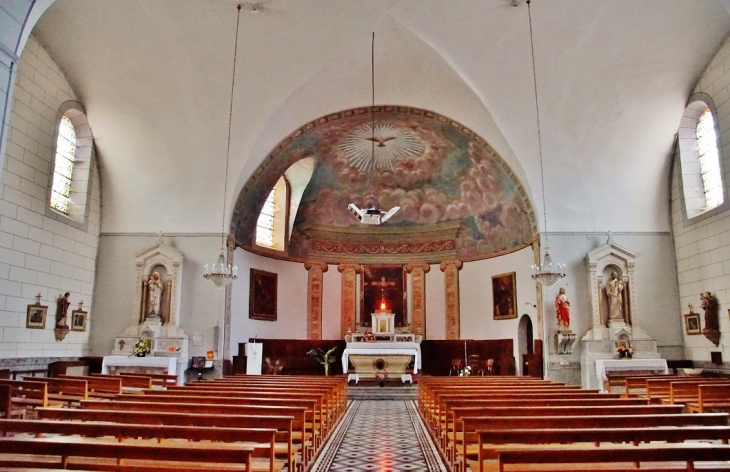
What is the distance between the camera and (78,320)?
15.4 m

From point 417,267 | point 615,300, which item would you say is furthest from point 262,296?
point 615,300

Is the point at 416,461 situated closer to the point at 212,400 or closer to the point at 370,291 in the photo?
the point at 212,400

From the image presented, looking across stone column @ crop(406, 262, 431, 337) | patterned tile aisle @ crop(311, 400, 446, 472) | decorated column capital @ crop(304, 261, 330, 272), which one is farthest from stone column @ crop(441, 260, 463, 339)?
patterned tile aisle @ crop(311, 400, 446, 472)

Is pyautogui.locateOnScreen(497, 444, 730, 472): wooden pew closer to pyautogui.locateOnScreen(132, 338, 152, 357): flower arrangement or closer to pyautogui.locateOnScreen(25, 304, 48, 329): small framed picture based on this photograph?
pyautogui.locateOnScreen(25, 304, 48, 329): small framed picture

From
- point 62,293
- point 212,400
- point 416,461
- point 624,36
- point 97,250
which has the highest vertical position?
point 624,36

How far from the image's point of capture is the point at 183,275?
1669 cm

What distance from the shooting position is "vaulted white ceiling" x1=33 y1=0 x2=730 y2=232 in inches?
511

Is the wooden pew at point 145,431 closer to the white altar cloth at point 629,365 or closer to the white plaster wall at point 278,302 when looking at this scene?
the white altar cloth at point 629,365

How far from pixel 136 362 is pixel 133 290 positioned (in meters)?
2.53

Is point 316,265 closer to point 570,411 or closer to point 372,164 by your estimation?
point 372,164

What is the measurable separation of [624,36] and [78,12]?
12.7 meters

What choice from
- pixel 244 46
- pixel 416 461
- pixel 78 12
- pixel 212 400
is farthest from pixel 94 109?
pixel 416 461

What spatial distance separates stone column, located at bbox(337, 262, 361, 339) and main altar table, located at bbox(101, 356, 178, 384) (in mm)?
7975

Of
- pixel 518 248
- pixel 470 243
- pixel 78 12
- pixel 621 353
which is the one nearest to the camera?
pixel 78 12
